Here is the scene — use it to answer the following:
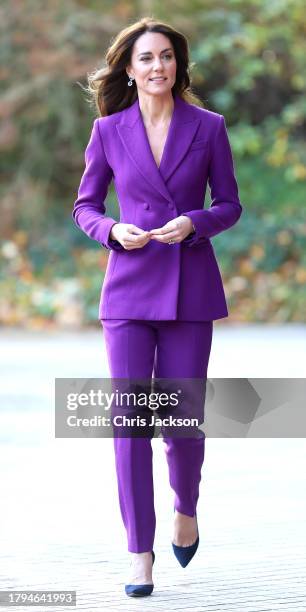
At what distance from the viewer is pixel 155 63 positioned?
4949mm

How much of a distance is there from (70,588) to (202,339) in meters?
0.93

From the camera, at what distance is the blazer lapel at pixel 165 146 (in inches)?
194

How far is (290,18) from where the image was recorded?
18.3m

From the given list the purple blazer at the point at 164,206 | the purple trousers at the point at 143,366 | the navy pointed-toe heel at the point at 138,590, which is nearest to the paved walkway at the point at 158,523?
the navy pointed-toe heel at the point at 138,590

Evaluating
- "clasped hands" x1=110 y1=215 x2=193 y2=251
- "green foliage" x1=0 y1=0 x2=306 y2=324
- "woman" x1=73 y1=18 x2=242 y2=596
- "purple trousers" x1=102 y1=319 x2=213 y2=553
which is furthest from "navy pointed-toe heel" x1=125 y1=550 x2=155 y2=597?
"green foliage" x1=0 y1=0 x2=306 y2=324

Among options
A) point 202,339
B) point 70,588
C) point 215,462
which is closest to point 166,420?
point 202,339

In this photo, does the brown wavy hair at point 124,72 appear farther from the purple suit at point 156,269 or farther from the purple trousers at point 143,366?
the purple trousers at point 143,366

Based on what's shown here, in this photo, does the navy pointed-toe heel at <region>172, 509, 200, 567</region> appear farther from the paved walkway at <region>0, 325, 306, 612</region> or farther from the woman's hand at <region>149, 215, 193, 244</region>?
the woman's hand at <region>149, 215, 193, 244</region>

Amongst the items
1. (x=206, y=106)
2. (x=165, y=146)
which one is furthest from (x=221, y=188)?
(x=206, y=106)

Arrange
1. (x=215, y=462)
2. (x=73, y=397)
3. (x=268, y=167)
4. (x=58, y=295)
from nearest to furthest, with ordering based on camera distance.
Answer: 1. (x=73, y=397)
2. (x=215, y=462)
3. (x=58, y=295)
4. (x=268, y=167)

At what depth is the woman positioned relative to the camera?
4918 millimetres

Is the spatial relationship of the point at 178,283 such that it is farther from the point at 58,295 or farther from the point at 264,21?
the point at 264,21

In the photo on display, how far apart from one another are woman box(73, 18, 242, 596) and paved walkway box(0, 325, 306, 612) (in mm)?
264

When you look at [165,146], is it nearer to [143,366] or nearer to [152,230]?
[152,230]
